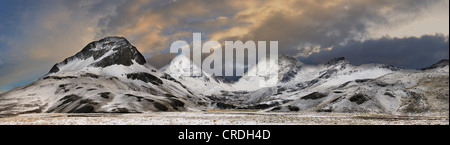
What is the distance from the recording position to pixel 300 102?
151375 millimetres
